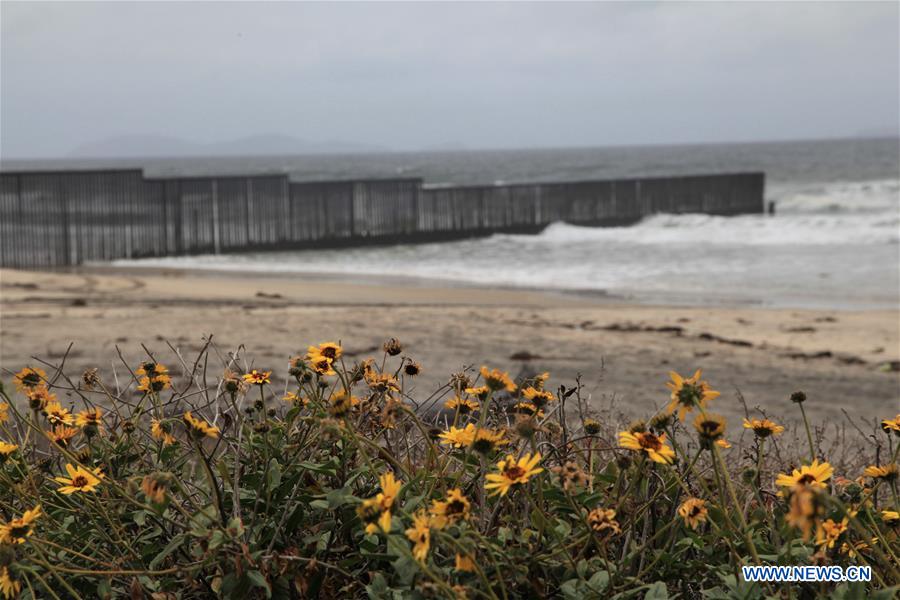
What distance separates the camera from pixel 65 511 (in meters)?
2.28

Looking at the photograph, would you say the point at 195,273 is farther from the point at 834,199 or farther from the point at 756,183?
the point at 834,199

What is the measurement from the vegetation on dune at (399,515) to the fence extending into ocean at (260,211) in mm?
20330

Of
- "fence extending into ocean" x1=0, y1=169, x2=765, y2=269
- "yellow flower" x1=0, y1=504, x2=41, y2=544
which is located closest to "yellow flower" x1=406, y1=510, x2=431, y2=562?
"yellow flower" x1=0, y1=504, x2=41, y2=544

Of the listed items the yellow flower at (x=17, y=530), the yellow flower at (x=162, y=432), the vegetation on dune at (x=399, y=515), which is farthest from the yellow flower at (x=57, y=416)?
the yellow flower at (x=17, y=530)

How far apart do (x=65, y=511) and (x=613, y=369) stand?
300 inches

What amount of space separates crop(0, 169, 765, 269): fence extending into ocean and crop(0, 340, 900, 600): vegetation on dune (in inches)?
800

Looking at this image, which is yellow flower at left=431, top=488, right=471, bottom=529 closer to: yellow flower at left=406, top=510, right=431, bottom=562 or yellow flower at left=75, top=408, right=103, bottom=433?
yellow flower at left=406, top=510, right=431, bottom=562

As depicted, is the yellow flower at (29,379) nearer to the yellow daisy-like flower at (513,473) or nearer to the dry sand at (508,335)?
the yellow daisy-like flower at (513,473)

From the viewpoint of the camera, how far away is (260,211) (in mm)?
25250

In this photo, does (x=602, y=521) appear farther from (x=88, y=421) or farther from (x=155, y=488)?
(x=88, y=421)

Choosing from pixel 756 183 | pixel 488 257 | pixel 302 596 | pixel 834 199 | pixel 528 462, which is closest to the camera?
pixel 528 462

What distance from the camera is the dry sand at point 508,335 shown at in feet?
29.2

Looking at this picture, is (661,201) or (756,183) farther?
(756,183)

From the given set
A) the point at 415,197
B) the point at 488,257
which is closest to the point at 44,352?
the point at 488,257
